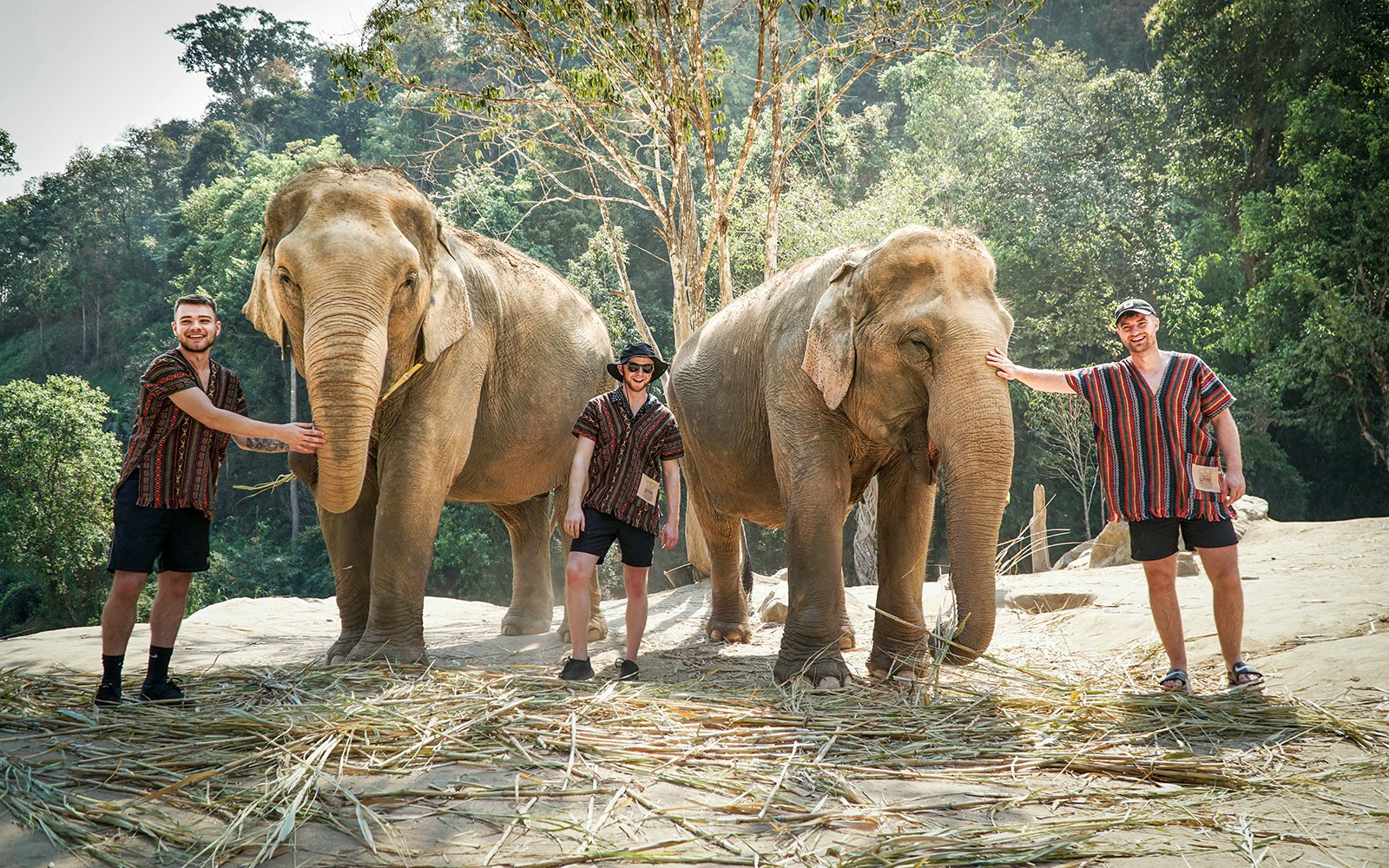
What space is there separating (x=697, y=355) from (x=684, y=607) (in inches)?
154

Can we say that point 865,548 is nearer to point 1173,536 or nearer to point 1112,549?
point 1112,549

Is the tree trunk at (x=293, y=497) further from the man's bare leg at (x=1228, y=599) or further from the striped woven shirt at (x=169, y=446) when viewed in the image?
the man's bare leg at (x=1228, y=599)

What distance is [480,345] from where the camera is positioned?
617 centimetres

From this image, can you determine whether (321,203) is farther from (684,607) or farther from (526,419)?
(684,607)

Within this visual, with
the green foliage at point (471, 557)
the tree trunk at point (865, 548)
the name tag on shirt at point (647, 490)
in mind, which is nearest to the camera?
the name tag on shirt at point (647, 490)

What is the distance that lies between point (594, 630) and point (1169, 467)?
409 cm

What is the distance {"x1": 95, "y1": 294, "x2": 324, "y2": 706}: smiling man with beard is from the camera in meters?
4.20

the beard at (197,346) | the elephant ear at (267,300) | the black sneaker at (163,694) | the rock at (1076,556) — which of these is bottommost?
the black sneaker at (163,694)

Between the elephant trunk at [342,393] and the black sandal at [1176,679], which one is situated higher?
the elephant trunk at [342,393]

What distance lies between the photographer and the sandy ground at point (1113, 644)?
9.47ft

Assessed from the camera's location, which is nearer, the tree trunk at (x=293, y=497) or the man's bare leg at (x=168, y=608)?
the man's bare leg at (x=168, y=608)

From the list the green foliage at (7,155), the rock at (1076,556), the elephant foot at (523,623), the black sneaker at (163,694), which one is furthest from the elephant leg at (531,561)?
the green foliage at (7,155)

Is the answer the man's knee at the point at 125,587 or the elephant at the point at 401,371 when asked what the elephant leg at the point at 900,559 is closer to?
the elephant at the point at 401,371

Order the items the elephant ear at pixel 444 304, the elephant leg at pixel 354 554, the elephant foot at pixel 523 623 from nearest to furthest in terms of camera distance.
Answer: the elephant ear at pixel 444 304 < the elephant leg at pixel 354 554 < the elephant foot at pixel 523 623
